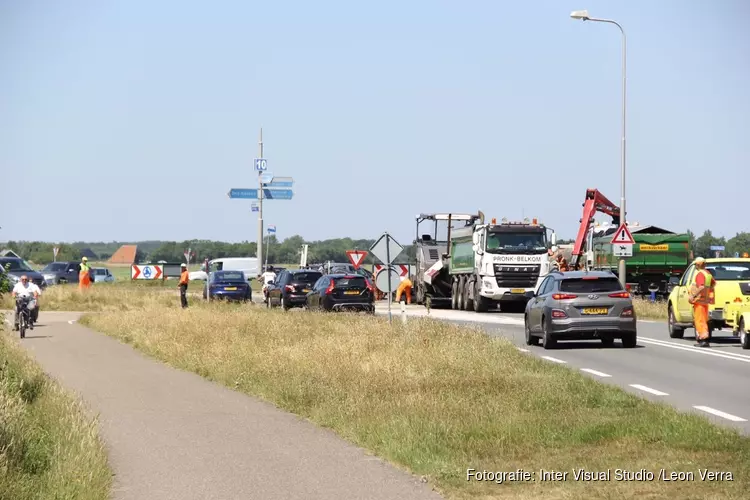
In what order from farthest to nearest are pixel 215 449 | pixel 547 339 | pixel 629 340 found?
pixel 629 340 < pixel 547 339 < pixel 215 449

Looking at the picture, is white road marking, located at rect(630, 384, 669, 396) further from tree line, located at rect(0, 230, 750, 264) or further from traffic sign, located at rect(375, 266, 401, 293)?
tree line, located at rect(0, 230, 750, 264)

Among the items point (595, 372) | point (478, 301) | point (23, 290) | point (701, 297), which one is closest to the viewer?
point (595, 372)

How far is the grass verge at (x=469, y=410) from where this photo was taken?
9781 mm

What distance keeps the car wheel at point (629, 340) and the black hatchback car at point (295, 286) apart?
68.8 feet

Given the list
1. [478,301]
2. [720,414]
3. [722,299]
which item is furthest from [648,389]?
[478,301]

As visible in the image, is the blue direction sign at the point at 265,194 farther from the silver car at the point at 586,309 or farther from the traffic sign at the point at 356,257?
the silver car at the point at 586,309

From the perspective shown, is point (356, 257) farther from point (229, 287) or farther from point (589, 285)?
point (589, 285)

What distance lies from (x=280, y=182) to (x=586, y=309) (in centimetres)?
3797

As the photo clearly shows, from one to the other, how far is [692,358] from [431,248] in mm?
30373

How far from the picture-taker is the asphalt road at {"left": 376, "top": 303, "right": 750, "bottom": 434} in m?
15.0

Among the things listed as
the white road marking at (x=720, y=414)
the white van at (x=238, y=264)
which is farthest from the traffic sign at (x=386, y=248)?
the white van at (x=238, y=264)

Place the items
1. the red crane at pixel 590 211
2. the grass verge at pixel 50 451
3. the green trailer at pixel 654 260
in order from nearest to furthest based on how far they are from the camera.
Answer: the grass verge at pixel 50 451
the green trailer at pixel 654 260
the red crane at pixel 590 211

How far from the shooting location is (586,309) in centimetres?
2417

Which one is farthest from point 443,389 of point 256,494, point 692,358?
point 692,358
